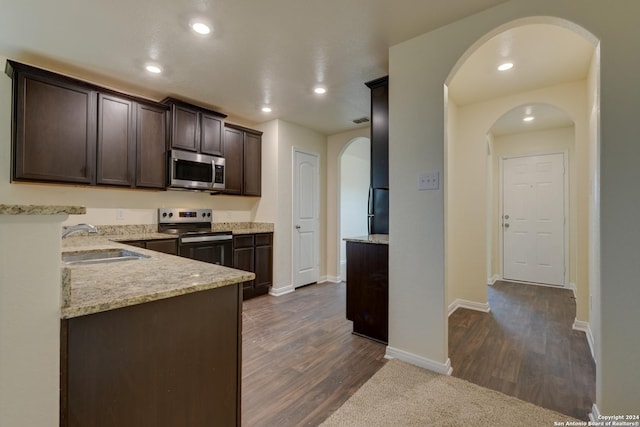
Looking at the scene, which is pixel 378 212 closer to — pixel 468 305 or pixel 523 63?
pixel 468 305

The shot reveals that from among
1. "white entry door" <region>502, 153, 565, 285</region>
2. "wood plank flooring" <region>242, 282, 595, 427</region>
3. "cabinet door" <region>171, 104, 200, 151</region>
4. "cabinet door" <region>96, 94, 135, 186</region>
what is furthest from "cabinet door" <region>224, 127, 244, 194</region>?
"white entry door" <region>502, 153, 565, 285</region>

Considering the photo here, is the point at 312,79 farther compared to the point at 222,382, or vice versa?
the point at 312,79

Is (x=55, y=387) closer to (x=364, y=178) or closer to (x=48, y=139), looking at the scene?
(x=48, y=139)

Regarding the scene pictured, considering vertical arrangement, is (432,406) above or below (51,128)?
below

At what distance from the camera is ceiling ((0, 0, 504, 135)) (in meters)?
1.86

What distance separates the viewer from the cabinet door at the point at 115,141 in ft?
9.13

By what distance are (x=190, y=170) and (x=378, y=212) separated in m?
2.29

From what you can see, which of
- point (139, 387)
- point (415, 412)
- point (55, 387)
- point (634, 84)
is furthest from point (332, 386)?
point (634, 84)

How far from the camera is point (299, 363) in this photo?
2205mm

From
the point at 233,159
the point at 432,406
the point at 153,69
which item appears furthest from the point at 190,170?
the point at 432,406

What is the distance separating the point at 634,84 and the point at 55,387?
2648 millimetres

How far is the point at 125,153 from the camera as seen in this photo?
116 inches

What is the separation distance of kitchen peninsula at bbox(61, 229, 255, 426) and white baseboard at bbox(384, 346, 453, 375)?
1.43 metres

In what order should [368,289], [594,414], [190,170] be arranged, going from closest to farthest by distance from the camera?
[594,414] < [368,289] < [190,170]
